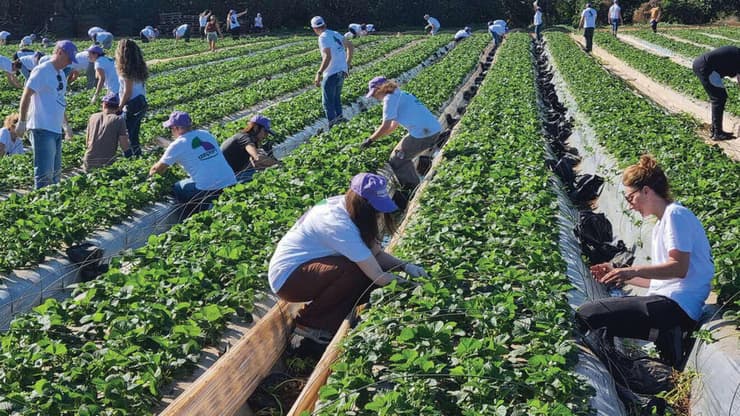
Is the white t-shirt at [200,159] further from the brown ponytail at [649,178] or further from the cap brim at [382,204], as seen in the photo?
the brown ponytail at [649,178]

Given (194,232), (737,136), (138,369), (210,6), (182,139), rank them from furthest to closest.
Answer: (210,6), (737,136), (182,139), (194,232), (138,369)

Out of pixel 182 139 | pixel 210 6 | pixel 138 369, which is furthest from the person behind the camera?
pixel 210 6

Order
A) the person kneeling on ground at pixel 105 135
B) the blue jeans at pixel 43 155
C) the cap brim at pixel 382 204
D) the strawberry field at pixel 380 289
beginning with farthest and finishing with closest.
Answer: the person kneeling on ground at pixel 105 135
the blue jeans at pixel 43 155
the cap brim at pixel 382 204
the strawberry field at pixel 380 289

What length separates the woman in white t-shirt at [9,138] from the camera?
1083 centimetres

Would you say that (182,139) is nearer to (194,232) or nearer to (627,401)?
(194,232)

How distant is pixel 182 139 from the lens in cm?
856

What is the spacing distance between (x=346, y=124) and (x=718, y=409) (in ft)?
29.7

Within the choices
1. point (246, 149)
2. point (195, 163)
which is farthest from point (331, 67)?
point (195, 163)

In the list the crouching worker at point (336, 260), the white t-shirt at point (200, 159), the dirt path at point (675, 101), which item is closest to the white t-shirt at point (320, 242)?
the crouching worker at point (336, 260)

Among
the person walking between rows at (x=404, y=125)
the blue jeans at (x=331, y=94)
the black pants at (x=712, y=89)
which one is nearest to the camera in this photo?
the person walking between rows at (x=404, y=125)

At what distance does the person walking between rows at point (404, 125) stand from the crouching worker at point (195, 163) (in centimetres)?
213

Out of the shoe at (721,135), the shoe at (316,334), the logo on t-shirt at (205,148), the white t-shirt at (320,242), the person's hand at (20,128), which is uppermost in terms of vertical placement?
the person's hand at (20,128)

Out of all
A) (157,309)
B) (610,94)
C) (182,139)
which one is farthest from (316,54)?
(157,309)

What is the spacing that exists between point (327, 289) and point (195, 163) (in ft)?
11.6
